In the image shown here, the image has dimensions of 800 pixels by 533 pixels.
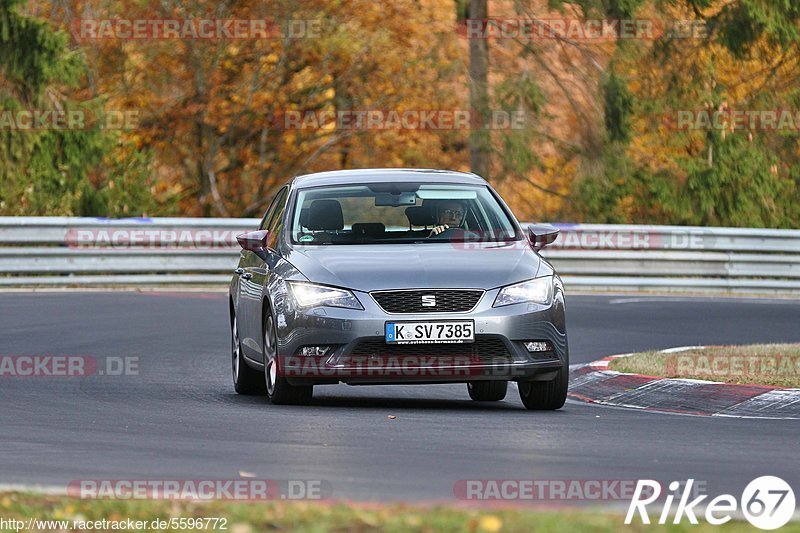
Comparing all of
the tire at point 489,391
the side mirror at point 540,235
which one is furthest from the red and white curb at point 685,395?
the side mirror at point 540,235

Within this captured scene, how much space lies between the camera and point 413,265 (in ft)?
38.3

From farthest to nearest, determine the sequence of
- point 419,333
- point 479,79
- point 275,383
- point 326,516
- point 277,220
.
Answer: point 479,79 → point 277,220 → point 275,383 → point 419,333 → point 326,516

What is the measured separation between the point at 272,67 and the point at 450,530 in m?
35.0

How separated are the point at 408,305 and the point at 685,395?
105 inches

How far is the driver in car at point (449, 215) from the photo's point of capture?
1273cm

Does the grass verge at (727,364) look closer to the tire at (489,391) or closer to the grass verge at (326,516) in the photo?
the tire at (489,391)

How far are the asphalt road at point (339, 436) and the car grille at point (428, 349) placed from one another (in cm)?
41

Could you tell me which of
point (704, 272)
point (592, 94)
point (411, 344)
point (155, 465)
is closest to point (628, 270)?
point (704, 272)

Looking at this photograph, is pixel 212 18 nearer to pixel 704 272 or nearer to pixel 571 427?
pixel 704 272

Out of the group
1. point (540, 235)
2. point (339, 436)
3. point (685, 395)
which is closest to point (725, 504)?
point (339, 436)

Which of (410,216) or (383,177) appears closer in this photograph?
(410,216)

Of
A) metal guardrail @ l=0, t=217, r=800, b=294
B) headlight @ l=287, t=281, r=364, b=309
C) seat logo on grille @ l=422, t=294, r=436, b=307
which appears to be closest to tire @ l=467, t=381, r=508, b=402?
seat logo on grille @ l=422, t=294, r=436, b=307

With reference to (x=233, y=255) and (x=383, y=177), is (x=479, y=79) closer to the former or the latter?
(x=233, y=255)

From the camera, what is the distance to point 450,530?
6.42 meters
